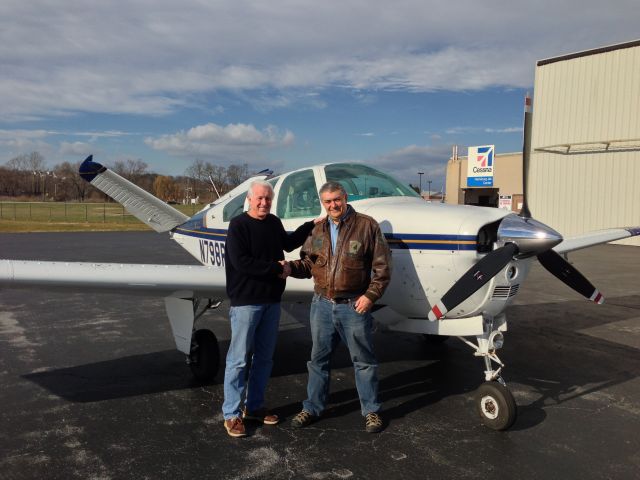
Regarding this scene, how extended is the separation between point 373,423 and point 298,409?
0.78 meters

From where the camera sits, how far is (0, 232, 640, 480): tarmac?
11.0 feet

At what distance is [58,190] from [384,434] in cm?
12642

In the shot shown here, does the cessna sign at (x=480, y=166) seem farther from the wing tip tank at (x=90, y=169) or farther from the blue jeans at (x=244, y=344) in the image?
the blue jeans at (x=244, y=344)

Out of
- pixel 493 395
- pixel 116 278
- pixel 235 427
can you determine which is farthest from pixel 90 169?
pixel 493 395

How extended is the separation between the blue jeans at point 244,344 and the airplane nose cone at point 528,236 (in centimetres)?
187

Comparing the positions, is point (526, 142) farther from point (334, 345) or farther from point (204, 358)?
point (204, 358)

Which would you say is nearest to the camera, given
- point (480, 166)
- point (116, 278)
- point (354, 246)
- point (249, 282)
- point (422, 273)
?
point (354, 246)

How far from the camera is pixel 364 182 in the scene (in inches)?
193

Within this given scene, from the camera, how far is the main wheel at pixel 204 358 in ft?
16.5

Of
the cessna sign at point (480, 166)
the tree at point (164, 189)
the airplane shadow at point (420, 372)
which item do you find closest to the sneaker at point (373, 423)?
the airplane shadow at point (420, 372)

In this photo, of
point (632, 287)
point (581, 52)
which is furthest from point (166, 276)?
point (581, 52)

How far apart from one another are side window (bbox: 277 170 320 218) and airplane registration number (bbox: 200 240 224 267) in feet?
4.07

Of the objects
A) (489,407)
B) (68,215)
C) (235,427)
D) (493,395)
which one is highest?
(68,215)

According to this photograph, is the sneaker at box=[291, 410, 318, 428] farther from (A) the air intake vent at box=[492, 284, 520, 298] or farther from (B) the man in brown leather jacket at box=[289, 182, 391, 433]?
(A) the air intake vent at box=[492, 284, 520, 298]
